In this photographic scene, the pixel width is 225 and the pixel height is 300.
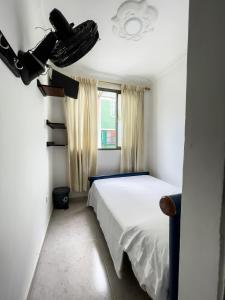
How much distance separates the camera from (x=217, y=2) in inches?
16.3

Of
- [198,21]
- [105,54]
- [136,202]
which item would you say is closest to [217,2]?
[198,21]

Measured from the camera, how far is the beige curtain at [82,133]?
2.95m

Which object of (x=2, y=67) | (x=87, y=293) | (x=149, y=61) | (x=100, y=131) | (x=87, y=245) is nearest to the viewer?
(x=2, y=67)

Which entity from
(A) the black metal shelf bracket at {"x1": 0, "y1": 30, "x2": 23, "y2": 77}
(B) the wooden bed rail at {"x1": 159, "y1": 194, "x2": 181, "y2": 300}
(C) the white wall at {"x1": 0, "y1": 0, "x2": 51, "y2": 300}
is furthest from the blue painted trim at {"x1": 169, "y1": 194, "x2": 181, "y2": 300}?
(A) the black metal shelf bracket at {"x1": 0, "y1": 30, "x2": 23, "y2": 77}

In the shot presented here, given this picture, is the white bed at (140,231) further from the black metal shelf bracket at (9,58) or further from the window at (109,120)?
the black metal shelf bracket at (9,58)

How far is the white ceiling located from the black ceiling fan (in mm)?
905

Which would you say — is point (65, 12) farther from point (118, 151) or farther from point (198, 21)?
point (118, 151)

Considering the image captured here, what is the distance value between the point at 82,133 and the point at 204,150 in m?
2.74

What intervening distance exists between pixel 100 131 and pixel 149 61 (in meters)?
1.66

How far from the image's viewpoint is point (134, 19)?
5.75 feet

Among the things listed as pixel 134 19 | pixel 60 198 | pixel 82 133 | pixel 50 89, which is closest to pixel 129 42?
pixel 134 19

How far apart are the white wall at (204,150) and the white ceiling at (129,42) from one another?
1643mm

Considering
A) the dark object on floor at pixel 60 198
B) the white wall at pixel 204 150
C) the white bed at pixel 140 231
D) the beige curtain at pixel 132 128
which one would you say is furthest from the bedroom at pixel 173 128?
the beige curtain at pixel 132 128

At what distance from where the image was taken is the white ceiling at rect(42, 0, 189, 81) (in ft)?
5.39
